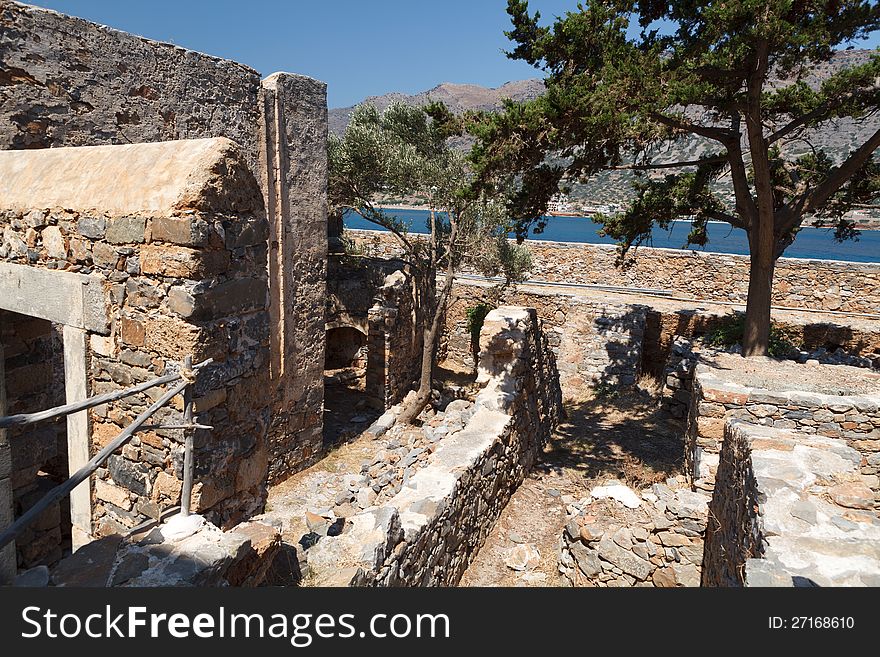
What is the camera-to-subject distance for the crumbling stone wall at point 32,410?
504 cm

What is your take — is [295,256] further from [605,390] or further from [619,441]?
[605,390]

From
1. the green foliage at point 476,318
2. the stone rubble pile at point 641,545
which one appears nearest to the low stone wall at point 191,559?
the stone rubble pile at point 641,545

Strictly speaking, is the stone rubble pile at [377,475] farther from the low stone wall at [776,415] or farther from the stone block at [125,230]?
the stone block at [125,230]

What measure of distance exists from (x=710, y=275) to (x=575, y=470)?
12.9 metres

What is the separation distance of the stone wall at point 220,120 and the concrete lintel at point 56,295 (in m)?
2.67

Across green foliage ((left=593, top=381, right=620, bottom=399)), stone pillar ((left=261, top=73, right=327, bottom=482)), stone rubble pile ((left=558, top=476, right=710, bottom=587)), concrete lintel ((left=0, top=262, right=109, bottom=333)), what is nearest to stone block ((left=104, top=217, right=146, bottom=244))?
concrete lintel ((left=0, top=262, right=109, bottom=333))

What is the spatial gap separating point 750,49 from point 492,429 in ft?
20.7

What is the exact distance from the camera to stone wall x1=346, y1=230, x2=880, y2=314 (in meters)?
17.5

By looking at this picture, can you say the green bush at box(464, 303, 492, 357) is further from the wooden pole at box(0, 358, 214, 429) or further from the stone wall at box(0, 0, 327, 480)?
the wooden pole at box(0, 358, 214, 429)

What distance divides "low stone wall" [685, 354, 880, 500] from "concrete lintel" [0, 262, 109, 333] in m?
7.33

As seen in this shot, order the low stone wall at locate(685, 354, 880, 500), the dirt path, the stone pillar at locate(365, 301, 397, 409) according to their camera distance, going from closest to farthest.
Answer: the dirt path → the low stone wall at locate(685, 354, 880, 500) → the stone pillar at locate(365, 301, 397, 409)

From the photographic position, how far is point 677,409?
1168 centimetres

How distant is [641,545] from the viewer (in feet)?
20.8

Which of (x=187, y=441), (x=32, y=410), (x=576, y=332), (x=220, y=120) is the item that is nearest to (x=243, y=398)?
(x=187, y=441)
